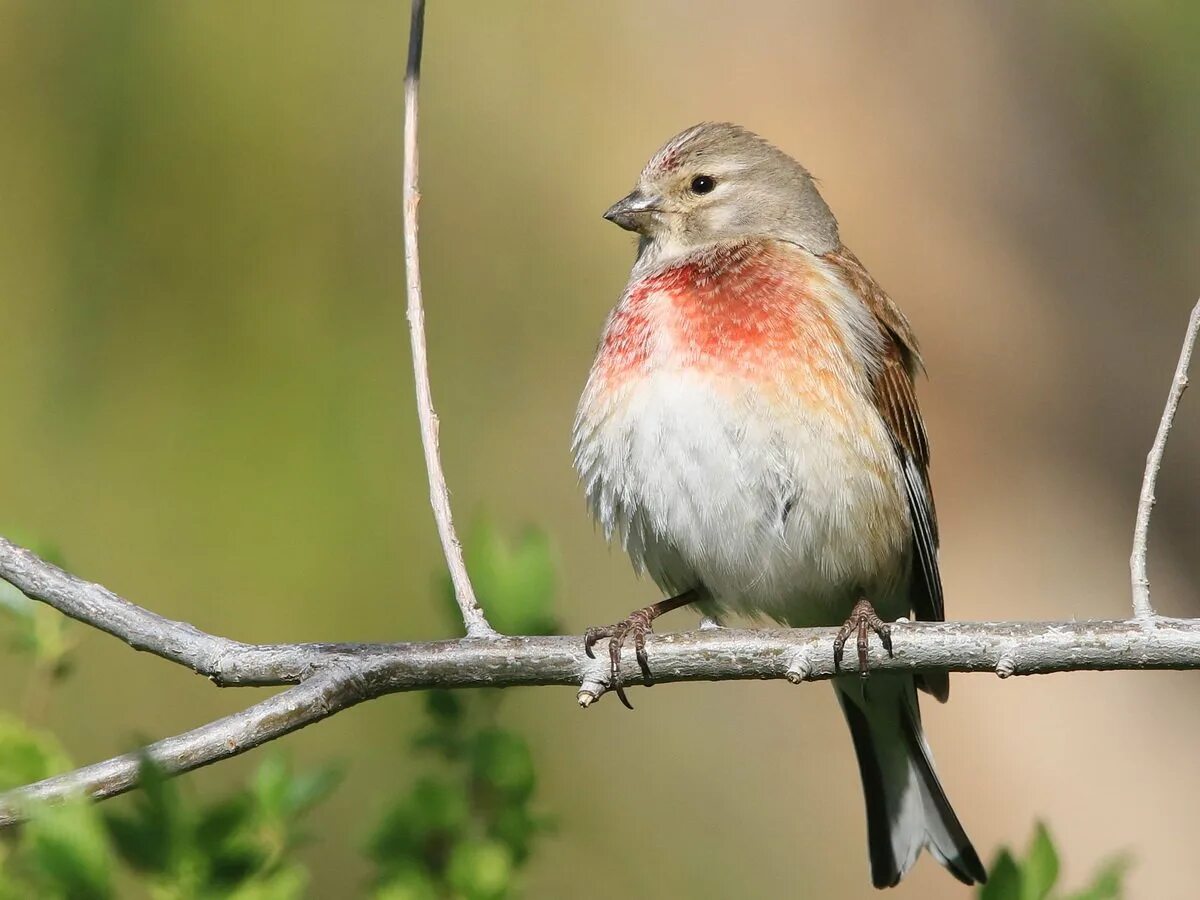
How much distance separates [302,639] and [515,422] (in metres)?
1.52

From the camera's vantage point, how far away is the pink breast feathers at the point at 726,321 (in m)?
4.39

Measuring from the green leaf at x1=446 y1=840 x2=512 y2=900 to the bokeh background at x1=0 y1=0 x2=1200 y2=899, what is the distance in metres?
3.68

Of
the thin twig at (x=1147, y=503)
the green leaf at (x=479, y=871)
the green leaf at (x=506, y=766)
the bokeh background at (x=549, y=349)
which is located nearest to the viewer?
the green leaf at (x=479, y=871)

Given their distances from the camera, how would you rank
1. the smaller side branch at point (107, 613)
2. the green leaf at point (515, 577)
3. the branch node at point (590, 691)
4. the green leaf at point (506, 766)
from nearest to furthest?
the green leaf at point (506, 766), the green leaf at point (515, 577), the smaller side branch at point (107, 613), the branch node at point (590, 691)

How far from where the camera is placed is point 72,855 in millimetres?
2012

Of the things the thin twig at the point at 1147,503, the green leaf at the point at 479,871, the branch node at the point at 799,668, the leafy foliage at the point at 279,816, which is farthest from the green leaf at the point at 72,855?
the thin twig at the point at 1147,503

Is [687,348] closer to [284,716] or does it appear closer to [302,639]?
[284,716]

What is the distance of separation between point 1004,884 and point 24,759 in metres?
1.62

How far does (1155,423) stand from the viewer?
7.47m

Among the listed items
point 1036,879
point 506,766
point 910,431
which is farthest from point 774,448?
point 1036,879

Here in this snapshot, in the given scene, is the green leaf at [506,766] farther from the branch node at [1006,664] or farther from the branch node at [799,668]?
the branch node at [1006,664]

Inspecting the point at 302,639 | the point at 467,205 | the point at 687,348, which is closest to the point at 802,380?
the point at 687,348

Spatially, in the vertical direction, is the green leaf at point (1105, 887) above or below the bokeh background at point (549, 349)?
below

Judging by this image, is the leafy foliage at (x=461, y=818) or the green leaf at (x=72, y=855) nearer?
the green leaf at (x=72, y=855)
